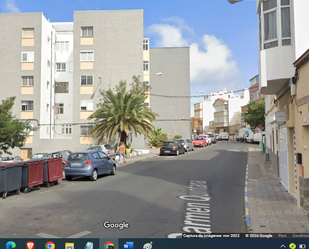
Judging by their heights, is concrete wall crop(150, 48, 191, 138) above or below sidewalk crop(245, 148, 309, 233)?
above

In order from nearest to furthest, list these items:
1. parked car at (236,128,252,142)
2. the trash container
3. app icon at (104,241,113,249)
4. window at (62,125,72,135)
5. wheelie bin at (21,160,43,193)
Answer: app icon at (104,241,113,249) < the trash container < wheelie bin at (21,160,43,193) < window at (62,125,72,135) < parked car at (236,128,252,142)

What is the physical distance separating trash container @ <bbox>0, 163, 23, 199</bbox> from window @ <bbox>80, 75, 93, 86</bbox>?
2194 centimetres

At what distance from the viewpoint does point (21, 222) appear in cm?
675

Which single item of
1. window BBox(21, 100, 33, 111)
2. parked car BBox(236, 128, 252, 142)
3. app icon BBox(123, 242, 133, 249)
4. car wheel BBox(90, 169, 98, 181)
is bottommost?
car wheel BBox(90, 169, 98, 181)

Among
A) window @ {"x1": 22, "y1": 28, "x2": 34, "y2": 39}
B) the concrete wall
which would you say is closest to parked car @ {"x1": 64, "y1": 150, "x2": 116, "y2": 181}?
window @ {"x1": 22, "y1": 28, "x2": 34, "y2": 39}

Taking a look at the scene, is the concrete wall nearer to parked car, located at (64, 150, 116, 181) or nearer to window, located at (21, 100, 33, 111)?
window, located at (21, 100, 33, 111)

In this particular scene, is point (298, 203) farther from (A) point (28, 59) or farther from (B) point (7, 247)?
(A) point (28, 59)

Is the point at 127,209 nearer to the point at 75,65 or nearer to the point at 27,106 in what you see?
the point at 75,65

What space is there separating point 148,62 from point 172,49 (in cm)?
537

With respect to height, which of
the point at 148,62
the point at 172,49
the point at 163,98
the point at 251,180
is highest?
the point at 172,49

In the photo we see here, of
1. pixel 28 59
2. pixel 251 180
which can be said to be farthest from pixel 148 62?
pixel 251 180

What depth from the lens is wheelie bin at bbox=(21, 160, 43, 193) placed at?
1065 cm

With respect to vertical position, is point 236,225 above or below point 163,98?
below

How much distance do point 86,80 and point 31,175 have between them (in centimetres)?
2187
